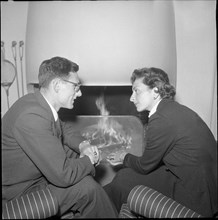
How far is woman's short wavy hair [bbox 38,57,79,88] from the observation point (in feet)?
4.09

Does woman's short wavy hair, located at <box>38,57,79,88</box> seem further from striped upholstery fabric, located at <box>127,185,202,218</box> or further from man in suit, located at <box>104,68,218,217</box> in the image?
striped upholstery fabric, located at <box>127,185,202,218</box>

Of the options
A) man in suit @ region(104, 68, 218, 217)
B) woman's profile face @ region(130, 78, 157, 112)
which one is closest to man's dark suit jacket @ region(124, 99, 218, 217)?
man in suit @ region(104, 68, 218, 217)

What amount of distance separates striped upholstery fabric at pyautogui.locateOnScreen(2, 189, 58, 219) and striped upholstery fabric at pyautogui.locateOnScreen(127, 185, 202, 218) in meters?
0.30

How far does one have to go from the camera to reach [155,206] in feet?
3.14

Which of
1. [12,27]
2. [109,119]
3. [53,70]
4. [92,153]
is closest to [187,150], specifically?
[92,153]

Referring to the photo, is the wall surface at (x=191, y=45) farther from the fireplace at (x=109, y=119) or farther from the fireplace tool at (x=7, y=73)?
the fireplace at (x=109, y=119)

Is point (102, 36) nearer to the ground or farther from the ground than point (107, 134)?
farther from the ground

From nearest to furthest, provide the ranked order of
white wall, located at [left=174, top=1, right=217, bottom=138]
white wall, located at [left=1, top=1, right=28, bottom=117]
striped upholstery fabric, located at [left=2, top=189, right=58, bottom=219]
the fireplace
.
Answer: striped upholstery fabric, located at [left=2, top=189, right=58, bottom=219]
white wall, located at [left=1, top=1, right=28, bottom=117]
white wall, located at [left=174, top=1, right=217, bottom=138]
the fireplace

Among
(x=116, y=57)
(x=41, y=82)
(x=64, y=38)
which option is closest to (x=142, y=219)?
(x=41, y=82)

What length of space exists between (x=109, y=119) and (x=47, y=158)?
3.27 feet

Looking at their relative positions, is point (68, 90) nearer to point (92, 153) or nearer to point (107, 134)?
point (92, 153)

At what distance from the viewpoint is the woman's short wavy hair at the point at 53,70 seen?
4.09 ft

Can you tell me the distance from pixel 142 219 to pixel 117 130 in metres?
0.94

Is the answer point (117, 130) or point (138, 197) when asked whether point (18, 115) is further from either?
point (117, 130)
